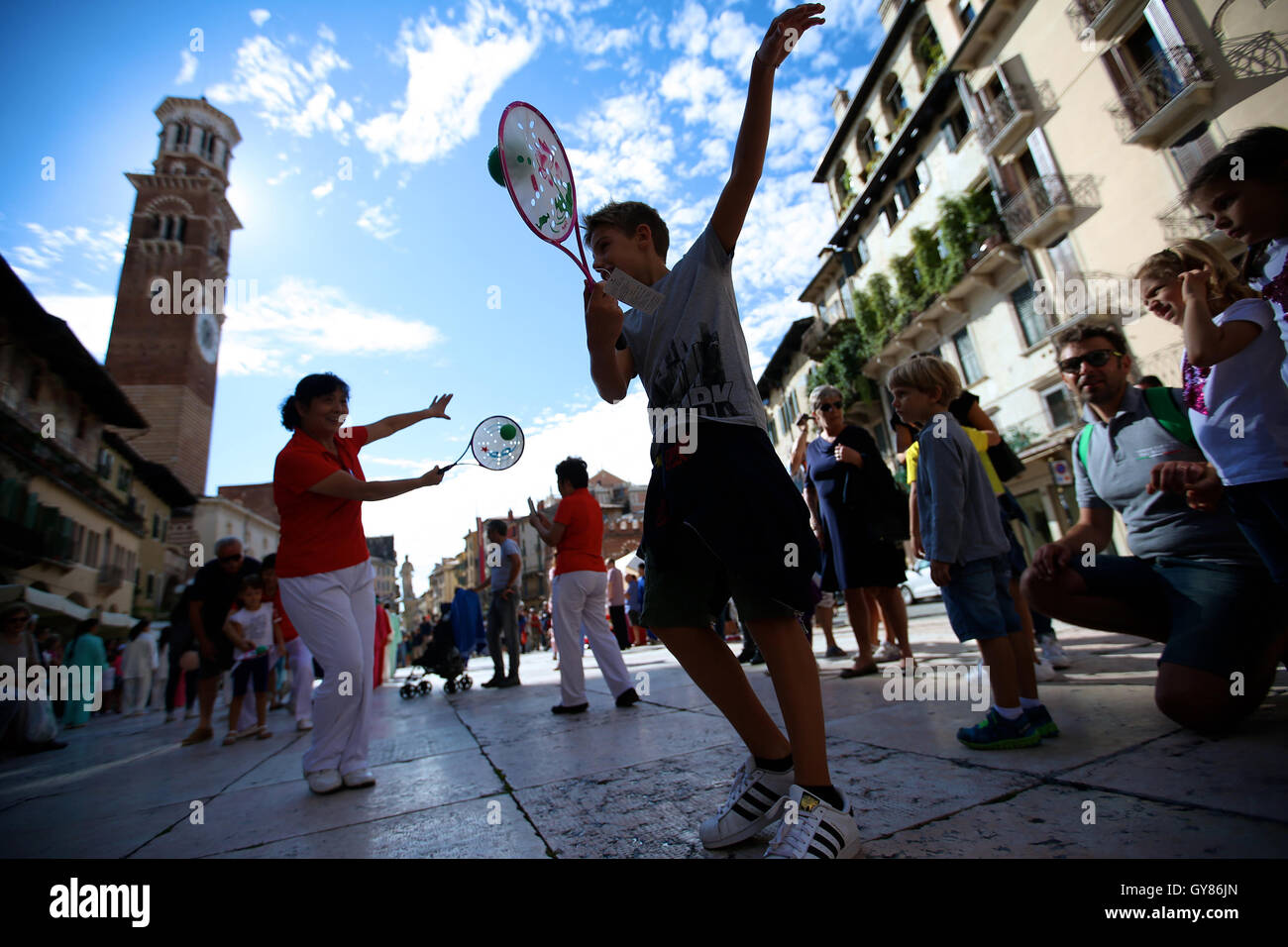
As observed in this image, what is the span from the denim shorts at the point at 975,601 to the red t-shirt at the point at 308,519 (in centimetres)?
268

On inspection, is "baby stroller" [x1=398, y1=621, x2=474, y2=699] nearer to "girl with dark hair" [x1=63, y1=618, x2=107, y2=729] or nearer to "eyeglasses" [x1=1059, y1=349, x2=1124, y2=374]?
"girl with dark hair" [x1=63, y1=618, x2=107, y2=729]

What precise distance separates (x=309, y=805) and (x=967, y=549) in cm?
283

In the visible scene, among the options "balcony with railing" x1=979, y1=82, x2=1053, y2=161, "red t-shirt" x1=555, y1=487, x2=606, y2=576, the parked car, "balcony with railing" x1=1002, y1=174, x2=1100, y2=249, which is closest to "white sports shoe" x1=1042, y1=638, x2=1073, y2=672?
"red t-shirt" x1=555, y1=487, x2=606, y2=576

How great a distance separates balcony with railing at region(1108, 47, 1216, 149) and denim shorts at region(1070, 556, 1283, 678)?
54.8ft

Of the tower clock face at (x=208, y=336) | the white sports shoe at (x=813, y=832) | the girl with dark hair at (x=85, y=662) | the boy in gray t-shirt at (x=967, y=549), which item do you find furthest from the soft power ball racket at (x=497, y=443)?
the tower clock face at (x=208, y=336)

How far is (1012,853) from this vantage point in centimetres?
121

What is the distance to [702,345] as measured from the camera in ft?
5.66

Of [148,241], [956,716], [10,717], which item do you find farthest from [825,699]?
[148,241]

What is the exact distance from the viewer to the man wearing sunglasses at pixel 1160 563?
2.01 meters

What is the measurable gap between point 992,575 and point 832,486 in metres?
2.11

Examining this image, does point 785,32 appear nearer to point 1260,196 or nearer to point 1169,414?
point 1260,196
